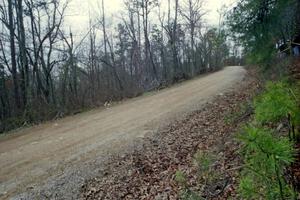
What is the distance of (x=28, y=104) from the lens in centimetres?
1864

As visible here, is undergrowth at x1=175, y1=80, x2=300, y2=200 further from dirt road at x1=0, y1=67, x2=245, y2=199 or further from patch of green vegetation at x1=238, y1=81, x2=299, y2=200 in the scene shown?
dirt road at x1=0, y1=67, x2=245, y2=199

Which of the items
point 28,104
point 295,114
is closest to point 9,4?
point 28,104

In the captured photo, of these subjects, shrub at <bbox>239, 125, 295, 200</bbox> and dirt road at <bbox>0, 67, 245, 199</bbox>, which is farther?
dirt road at <bbox>0, 67, 245, 199</bbox>

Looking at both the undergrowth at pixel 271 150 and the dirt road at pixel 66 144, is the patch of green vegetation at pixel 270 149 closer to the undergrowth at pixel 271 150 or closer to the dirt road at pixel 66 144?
the undergrowth at pixel 271 150

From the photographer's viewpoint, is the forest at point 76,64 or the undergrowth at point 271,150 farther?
the forest at point 76,64

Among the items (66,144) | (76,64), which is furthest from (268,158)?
(76,64)

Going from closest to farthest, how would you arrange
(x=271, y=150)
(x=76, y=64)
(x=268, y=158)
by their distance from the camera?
(x=271, y=150), (x=268, y=158), (x=76, y=64)

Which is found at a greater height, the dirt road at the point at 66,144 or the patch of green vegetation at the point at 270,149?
the patch of green vegetation at the point at 270,149

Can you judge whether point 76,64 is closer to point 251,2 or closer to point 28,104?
point 28,104

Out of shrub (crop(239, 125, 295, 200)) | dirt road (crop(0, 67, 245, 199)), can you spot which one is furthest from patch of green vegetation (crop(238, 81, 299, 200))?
dirt road (crop(0, 67, 245, 199))

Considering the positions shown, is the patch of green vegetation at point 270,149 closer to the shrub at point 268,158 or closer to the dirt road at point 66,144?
the shrub at point 268,158

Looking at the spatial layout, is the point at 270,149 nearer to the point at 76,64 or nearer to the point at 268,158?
the point at 268,158

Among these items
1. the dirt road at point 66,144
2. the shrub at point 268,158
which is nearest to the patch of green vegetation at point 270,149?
the shrub at point 268,158

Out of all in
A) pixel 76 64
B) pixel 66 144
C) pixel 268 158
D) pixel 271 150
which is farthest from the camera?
pixel 76 64
